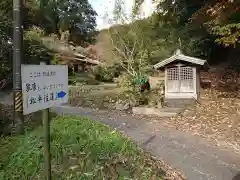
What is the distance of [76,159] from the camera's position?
197 inches

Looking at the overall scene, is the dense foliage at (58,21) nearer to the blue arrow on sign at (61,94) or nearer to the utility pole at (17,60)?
the utility pole at (17,60)

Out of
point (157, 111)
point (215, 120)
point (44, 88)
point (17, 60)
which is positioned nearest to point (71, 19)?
point (157, 111)

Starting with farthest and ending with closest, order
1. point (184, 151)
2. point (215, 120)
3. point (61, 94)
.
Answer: point (215, 120), point (184, 151), point (61, 94)

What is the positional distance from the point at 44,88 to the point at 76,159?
195 centimetres

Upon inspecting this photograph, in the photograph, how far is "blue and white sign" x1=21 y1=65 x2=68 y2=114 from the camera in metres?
3.10

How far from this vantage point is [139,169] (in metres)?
5.11

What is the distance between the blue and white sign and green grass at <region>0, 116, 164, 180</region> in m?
1.41

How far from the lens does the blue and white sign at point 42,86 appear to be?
310cm

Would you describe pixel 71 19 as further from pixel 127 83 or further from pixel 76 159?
pixel 76 159

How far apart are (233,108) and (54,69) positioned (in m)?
9.59

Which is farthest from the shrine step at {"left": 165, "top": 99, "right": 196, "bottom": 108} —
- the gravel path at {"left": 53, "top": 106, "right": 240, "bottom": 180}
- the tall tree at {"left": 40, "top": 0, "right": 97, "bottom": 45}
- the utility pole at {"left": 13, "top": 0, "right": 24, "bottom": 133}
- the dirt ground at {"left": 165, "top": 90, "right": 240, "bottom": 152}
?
the tall tree at {"left": 40, "top": 0, "right": 97, "bottom": 45}

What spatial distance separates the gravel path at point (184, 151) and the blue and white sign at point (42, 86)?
322 cm

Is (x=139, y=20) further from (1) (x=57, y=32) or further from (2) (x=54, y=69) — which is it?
(2) (x=54, y=69)

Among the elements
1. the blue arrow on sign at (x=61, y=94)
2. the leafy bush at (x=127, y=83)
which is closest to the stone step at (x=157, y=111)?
the leafy bush at (x=127, y=83)
